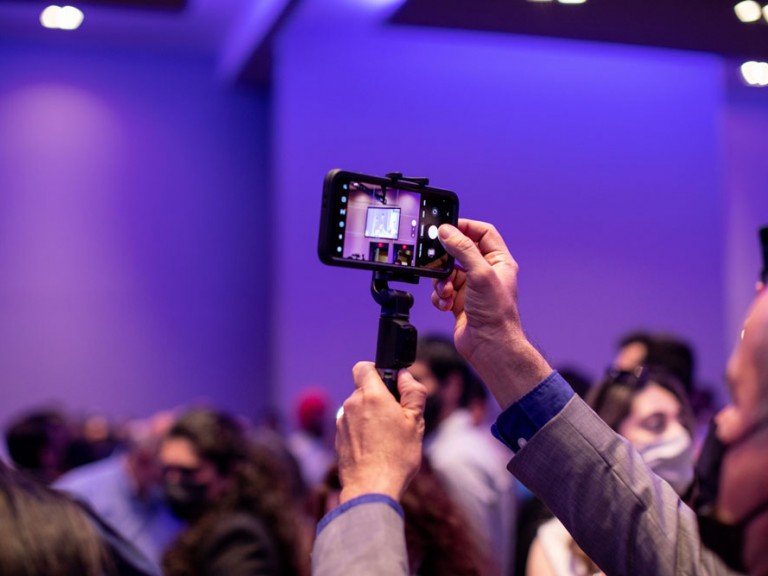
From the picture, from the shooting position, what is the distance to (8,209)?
30.3 feet

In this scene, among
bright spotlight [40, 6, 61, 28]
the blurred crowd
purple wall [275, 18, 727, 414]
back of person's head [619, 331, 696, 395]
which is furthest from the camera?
bright spotlight [40, 6, 61, 28]

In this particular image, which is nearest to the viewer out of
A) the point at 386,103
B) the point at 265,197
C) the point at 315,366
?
the point at 386,103

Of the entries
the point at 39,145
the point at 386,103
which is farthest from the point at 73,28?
the point at 386,103

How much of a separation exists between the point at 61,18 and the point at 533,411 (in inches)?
303

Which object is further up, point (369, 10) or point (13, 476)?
point (369, 10)

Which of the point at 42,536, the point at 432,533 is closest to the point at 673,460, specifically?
the point at 432,533

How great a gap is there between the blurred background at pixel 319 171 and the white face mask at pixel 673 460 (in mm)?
609

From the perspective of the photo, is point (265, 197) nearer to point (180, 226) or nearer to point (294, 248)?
point (180, 226)

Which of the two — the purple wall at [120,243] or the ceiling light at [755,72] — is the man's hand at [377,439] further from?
the purple wall at [120,243]

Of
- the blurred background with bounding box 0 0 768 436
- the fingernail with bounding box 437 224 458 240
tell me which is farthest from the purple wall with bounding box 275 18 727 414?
the fingernail with bounding box 437 224 458 240

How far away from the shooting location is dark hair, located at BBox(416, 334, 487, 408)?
4.29m

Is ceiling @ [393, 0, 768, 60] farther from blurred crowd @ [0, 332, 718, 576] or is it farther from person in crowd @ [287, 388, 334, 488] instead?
person in crowd @ [287, 388, 334, 488]

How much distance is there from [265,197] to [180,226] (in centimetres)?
83

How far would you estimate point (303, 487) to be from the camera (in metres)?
5.07
